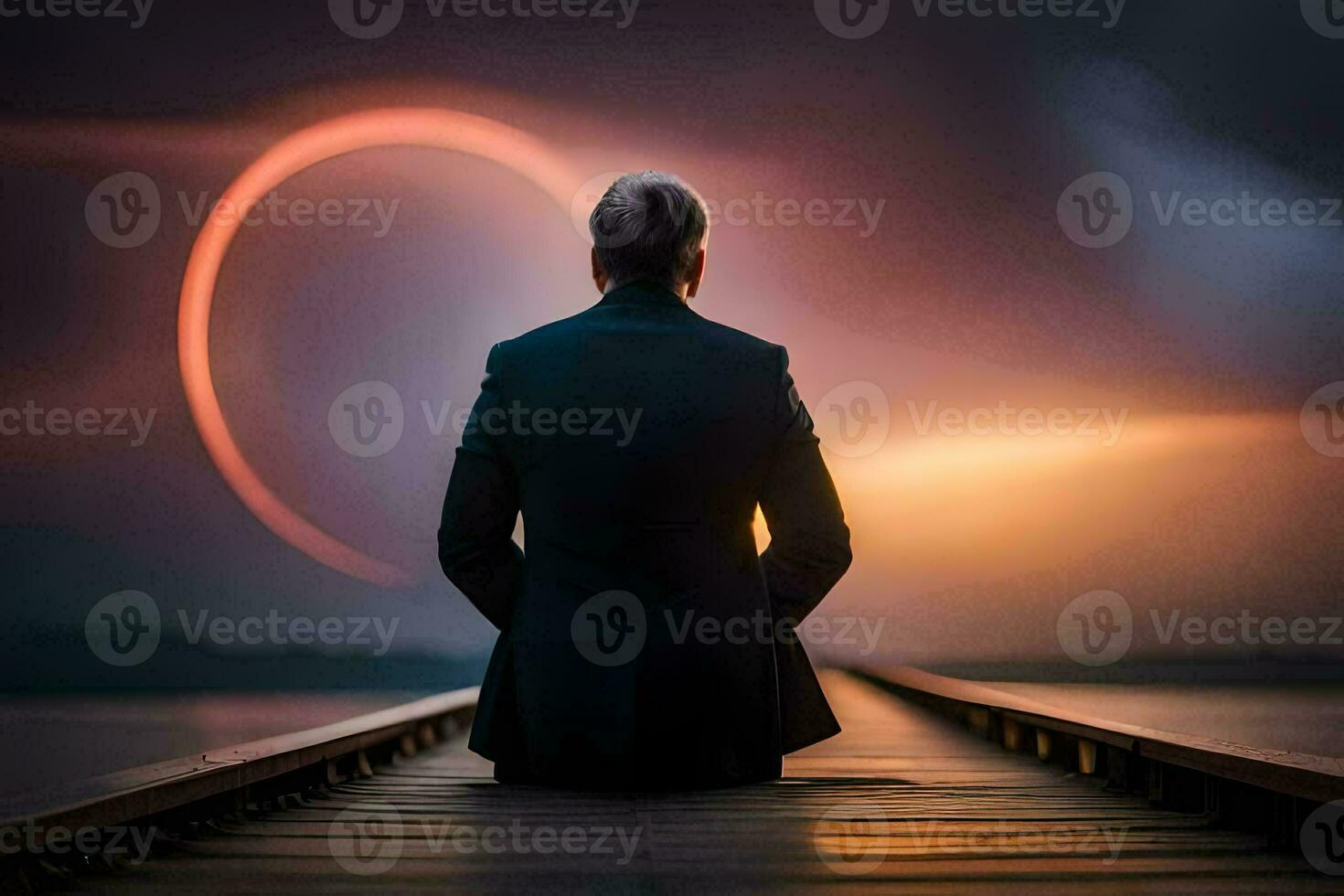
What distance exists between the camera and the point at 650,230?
9.10 feet

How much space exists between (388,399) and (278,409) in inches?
307

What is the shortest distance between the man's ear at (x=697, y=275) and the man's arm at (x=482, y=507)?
405 millimetres

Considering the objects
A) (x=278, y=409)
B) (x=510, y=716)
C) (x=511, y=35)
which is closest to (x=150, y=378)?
(x=278, y=409)

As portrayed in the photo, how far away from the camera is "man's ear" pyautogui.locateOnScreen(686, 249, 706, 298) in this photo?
2863 mm

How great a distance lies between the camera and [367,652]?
197 ft

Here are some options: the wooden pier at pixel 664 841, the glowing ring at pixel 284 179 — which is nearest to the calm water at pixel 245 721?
the wooden pier at pixel 664 841

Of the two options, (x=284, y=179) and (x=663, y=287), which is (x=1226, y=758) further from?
(x=284, y=179)

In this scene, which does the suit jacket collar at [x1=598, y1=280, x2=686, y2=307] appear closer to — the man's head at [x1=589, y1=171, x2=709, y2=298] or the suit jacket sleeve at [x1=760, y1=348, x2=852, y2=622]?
the man's head at [x1=589, y1=171, x2=709, y2=298]

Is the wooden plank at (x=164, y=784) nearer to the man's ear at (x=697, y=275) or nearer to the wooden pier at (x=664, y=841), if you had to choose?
the wooden pier at (x=664, y=841)

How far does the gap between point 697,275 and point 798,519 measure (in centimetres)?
53

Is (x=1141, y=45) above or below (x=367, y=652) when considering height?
above

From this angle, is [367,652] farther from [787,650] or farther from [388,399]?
[787,650]

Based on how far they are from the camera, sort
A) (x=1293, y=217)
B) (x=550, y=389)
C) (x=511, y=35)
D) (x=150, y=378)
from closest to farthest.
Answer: (x=550, y=389)
(x=511, y=35)
(x=1293, y=217)
(x=150, y=378)

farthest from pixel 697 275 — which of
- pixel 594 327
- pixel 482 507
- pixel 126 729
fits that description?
pixel 126 729
